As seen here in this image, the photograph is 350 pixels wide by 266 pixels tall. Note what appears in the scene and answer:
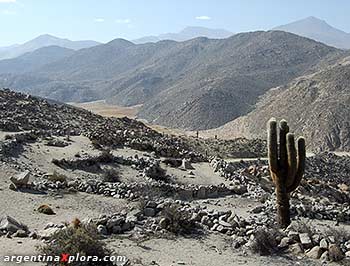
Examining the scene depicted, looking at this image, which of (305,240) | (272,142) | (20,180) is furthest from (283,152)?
(20,180)

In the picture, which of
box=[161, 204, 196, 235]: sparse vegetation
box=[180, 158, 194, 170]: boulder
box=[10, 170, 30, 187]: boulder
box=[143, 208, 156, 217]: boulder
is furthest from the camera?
box=[180, 158, 194, 170]: boulder

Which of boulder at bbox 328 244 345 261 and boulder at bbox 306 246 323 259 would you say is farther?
boulder at bbox 306 246 323 259

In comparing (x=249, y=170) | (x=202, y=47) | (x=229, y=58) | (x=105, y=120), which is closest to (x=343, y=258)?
(x=249, y=170)

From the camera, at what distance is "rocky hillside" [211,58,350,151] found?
197 feet

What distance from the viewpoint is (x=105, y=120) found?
47.0m

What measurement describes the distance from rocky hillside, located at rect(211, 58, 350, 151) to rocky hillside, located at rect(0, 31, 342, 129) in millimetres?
7710

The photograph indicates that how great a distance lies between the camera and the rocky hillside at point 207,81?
86688mm

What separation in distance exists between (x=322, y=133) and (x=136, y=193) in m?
44.0

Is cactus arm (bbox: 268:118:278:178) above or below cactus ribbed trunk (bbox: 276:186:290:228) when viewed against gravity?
above

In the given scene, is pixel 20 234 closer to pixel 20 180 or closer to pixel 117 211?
pixel 117 211

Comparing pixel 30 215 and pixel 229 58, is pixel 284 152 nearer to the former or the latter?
pixel 30 215

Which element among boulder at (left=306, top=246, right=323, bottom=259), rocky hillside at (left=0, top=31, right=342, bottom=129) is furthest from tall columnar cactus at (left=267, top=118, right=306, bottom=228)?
rocky hillside at (left=0, top=31, right=342, bottom=129)

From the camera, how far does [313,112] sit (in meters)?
65.4

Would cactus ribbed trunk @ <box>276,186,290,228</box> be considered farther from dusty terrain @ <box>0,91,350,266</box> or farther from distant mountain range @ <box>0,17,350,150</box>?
distant mountain range @ <box>0,17,350,150</box>
